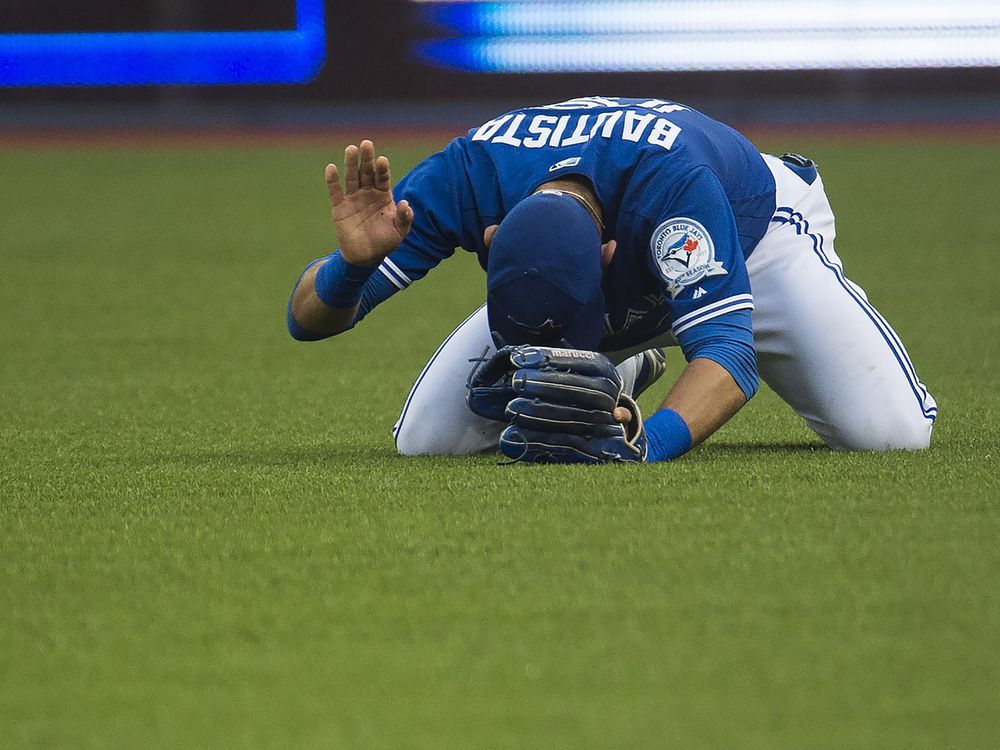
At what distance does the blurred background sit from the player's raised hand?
11.0 meters

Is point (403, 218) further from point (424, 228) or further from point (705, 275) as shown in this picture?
point (705, 275)

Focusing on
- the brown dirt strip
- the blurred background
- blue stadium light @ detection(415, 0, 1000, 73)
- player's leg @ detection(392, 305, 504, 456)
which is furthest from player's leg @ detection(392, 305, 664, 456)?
blue stadium light @ detection(415, 0, 1000, 73)

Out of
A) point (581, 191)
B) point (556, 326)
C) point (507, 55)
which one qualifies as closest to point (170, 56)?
point (507, 55)

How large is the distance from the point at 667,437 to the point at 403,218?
0.65 meters

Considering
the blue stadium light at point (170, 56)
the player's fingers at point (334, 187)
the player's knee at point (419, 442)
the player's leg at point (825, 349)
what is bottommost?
the blue stadium light at point (170, 56)

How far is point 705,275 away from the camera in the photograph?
9.82 ft

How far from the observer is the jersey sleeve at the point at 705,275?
300cm

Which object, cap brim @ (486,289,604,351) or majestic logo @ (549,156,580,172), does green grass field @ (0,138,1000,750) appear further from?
majestic logo @ (549,156,580,172)

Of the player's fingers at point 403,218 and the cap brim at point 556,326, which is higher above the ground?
the player's fingers at point 403,218

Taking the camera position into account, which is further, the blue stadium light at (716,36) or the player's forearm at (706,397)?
the blue stadium light at (716,36)

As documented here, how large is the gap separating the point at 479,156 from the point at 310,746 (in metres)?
1.73

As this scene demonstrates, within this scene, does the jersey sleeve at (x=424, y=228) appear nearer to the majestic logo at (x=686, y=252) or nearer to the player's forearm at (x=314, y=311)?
the player's forearm at (x=314, y=311)

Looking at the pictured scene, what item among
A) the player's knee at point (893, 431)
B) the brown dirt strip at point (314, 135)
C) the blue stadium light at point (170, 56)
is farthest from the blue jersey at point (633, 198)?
the blue stadium light at point (170, 56)

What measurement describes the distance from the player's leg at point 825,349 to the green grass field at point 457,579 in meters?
0.11
